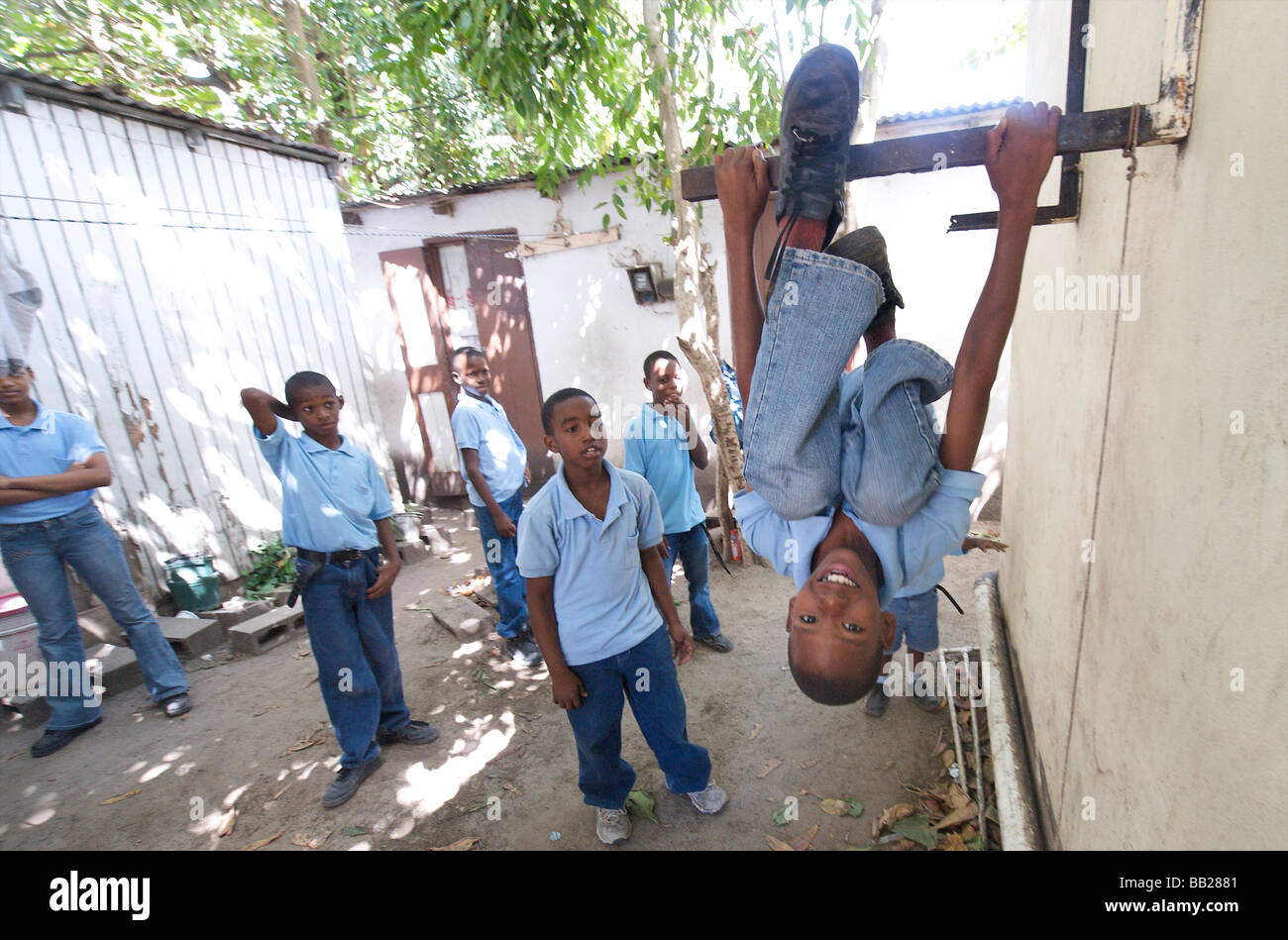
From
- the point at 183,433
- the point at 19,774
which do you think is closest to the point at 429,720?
the point at 19,774

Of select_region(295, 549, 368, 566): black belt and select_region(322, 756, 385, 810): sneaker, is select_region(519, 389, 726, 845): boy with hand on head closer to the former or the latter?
select_region(295, 549, 368, 566): black belt

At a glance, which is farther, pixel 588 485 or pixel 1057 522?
pixel 588 485

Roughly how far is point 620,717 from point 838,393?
1.88 meters

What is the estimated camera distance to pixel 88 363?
5.10 meters

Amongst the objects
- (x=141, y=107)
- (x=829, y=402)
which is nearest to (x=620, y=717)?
(x=829, y=402)

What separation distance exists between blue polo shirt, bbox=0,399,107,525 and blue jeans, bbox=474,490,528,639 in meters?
2.45

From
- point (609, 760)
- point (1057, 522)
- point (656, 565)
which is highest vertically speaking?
point (1057, 522)

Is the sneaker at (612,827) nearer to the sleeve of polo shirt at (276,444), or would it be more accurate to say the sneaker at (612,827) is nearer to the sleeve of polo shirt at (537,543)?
the sleeve of polo shirt at (537,543)

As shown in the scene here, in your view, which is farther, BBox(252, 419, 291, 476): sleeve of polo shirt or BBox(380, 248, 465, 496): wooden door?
BBox(380, 248, 465, 496): wooden door

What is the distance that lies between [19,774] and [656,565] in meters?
4.24

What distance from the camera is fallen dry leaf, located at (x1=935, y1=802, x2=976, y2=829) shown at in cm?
286

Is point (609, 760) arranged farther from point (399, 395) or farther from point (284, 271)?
point (399, 395)

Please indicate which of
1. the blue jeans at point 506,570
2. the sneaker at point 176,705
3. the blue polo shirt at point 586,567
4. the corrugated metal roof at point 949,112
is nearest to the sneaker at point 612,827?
the blue polo shirt at point 586,567

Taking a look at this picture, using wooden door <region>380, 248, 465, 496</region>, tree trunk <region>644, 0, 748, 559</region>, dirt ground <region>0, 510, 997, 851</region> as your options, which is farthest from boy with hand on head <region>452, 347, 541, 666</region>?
wooden door <region>380, 248, 465, 496</region>
